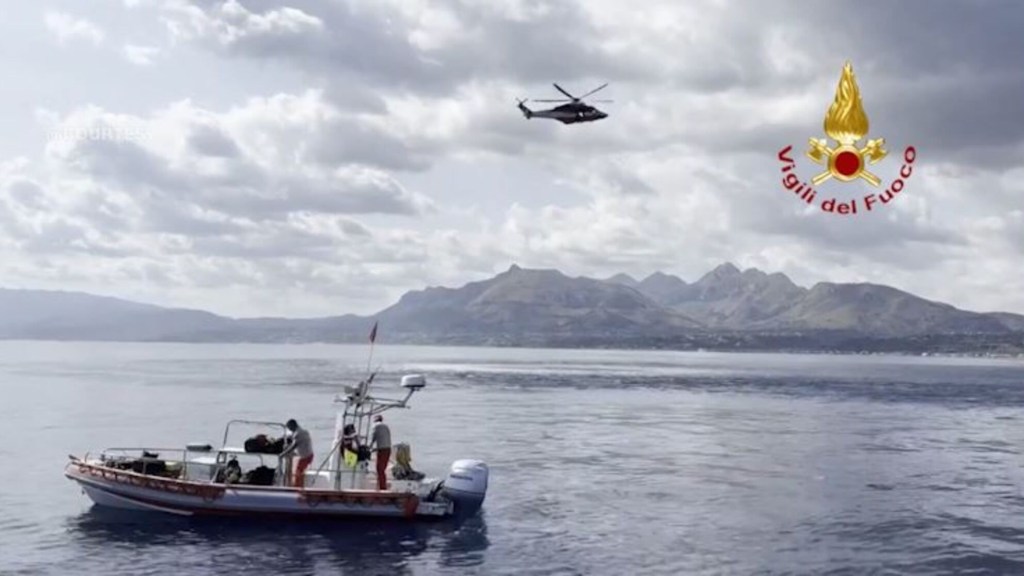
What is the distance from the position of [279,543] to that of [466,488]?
8.17m

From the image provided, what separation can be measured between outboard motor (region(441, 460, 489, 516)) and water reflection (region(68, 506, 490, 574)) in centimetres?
79

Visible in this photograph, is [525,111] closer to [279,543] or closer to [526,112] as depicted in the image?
[526,112]

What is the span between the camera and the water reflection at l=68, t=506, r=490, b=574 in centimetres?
3378

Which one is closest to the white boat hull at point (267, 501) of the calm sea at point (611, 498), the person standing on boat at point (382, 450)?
the calm sea at point (611, 498)

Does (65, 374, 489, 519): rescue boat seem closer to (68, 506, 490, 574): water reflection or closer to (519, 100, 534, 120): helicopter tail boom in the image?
(68, 506, 490, 574): water reflection

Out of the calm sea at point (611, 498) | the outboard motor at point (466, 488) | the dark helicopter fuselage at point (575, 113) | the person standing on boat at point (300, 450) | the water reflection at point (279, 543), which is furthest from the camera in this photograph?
the dark helicopter fuselage at point (575, 113)

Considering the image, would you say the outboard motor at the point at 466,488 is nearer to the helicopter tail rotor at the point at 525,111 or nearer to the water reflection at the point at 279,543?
the water reflection at the point at 279,543

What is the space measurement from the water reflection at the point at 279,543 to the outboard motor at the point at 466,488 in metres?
0.79

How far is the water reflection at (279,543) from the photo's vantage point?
3378 cm

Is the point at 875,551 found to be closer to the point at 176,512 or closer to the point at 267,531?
the point at 267,531

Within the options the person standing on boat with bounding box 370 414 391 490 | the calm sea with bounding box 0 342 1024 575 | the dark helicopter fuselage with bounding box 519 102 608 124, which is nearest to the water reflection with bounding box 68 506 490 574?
the calm sea with bounding box 0 342 1024 575

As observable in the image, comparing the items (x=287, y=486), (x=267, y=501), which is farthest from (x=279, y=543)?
(x=287, y=486)

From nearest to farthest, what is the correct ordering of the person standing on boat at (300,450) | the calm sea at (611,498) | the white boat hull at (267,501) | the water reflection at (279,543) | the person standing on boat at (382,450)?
the water reflection at (279,543), the calm sea at (611,498), the white boat hull at (267,501), the person standing on boat at (382,450), the person standing on boat at (300,450)

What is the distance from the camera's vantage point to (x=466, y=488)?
40.0 metres
